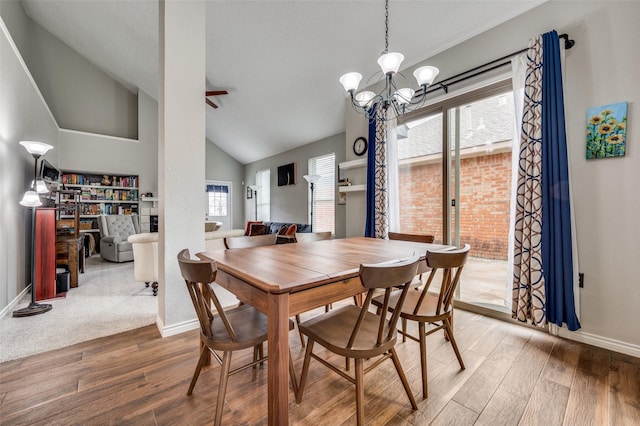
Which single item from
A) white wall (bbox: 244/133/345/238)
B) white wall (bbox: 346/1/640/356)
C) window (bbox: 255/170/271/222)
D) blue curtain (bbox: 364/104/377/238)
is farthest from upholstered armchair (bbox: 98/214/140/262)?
white wall (bbox: 346/1/640/356)

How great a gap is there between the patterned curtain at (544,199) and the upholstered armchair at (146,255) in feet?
12.3

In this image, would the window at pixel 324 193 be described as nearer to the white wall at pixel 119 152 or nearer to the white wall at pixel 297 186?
the white wall at pixel 297 186

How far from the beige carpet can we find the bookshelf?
3198mm

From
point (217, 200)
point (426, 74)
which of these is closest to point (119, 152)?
point (217, 200)

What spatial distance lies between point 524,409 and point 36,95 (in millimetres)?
6419

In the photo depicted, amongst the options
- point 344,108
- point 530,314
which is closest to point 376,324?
point 530,314

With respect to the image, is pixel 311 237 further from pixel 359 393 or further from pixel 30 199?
pixel 30 199

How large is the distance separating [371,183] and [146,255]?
9.63 feet

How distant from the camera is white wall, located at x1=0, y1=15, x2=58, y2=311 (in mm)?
2529

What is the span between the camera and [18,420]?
1.27 m

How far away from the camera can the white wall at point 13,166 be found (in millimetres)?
2529

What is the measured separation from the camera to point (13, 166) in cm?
280

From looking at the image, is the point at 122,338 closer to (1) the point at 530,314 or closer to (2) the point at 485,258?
(1) the point at 530,314

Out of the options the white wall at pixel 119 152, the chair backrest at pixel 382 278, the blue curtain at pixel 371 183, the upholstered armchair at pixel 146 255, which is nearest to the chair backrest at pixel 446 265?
the chair backrest at pixel 382 278
